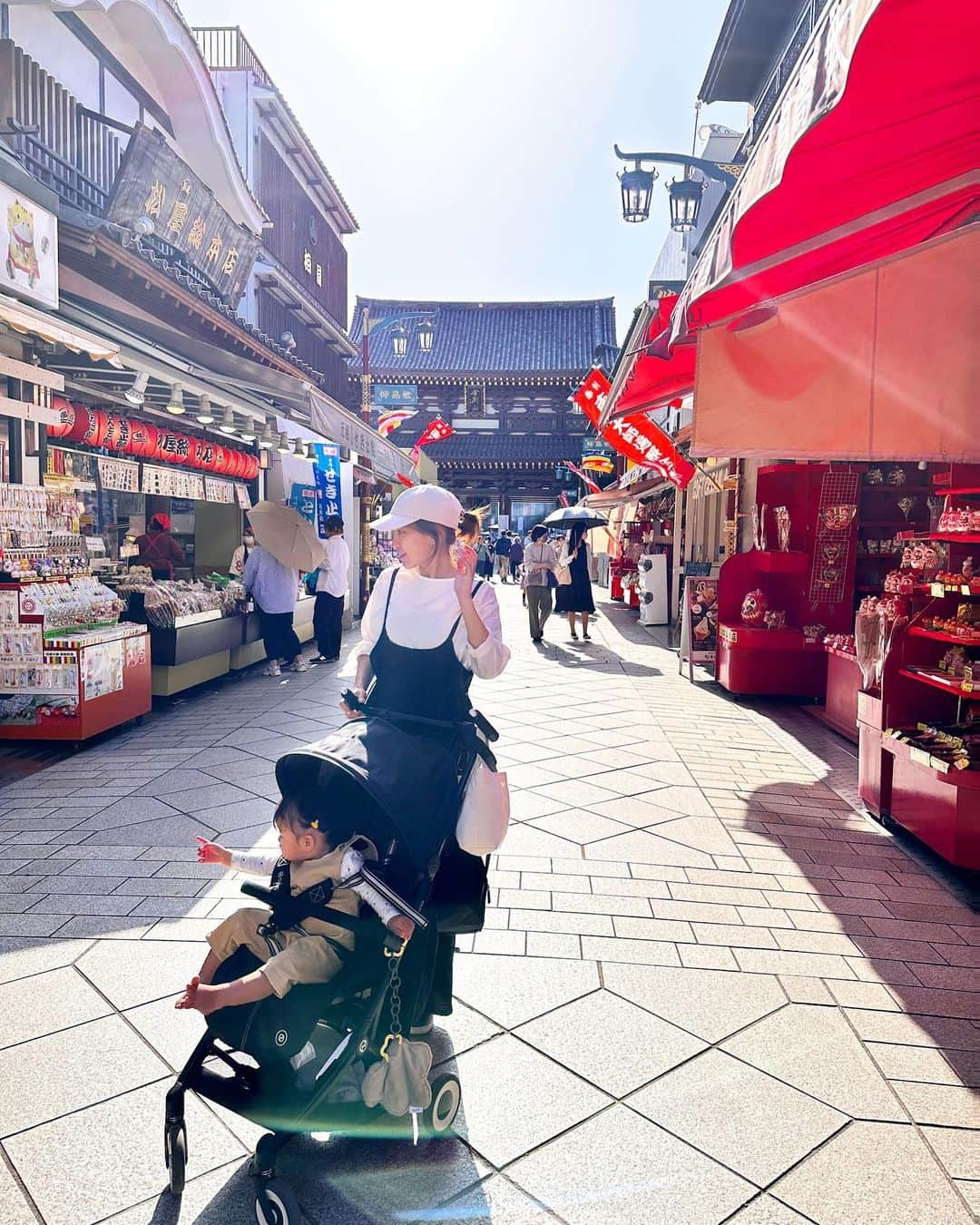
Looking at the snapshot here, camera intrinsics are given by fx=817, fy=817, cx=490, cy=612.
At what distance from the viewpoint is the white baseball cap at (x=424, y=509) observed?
2.63 m

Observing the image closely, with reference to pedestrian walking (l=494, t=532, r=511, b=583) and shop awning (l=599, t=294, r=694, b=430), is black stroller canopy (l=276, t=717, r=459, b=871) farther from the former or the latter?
pedestrian walking (l=494, t=532, r=511, b=583)

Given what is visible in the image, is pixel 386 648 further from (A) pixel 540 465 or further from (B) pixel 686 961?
(A) pixel 540 465

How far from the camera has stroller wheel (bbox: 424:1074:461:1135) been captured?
7.25 ft

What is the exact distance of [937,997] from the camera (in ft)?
9.87

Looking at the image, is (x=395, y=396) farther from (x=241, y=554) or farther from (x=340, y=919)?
(x=340, y=919)

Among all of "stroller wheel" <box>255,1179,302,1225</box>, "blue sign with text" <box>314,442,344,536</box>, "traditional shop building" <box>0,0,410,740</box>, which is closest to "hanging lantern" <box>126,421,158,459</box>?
"traditional shop building" <box>0,0,410,740</box>

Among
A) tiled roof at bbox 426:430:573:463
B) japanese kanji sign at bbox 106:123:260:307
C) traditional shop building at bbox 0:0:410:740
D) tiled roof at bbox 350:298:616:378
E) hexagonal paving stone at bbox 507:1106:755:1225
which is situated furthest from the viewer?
tiled roof at bbox 350:298:616:378

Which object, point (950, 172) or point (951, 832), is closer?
point (950, 172)

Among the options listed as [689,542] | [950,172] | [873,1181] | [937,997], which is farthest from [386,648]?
[689,542]

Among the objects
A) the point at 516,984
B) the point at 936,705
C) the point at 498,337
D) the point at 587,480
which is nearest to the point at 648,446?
the point at 936,705

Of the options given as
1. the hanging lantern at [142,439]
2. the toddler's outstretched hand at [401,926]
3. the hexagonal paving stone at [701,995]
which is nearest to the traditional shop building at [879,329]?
the hexagonal paving stone at [701,995]

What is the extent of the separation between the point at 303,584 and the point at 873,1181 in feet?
35.7

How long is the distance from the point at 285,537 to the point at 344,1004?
26.1ft

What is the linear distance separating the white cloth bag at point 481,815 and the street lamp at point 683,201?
38.6 ft
